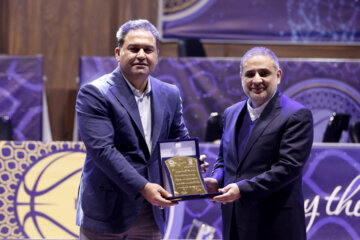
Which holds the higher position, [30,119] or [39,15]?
[39,15]

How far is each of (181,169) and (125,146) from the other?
27cm

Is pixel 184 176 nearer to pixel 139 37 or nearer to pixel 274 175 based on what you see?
pixel 274 175

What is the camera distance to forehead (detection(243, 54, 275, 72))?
2301 mm

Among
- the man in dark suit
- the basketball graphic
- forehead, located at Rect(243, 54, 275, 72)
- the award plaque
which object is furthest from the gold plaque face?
the basketball graphic

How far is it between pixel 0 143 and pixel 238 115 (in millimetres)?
2069

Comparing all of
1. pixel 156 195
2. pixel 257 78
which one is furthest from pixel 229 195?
pixel 257 78

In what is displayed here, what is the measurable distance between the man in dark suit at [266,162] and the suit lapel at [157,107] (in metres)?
0.35

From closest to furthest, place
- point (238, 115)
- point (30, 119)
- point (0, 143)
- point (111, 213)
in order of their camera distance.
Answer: point (111, 213) < point (238, 115) < point (0, 143) < point (30, 119)

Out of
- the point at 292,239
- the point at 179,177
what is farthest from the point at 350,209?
the point at 179,177

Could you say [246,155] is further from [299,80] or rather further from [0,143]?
[299,80]

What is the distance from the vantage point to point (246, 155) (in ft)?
7.43

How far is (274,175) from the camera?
218 centimetres

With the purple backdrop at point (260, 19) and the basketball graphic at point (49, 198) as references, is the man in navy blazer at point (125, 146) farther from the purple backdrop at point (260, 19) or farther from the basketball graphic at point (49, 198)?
the purple backdrop at point (260, 19)

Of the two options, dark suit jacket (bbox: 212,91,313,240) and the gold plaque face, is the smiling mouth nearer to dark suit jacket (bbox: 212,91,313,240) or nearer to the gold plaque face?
dark suit jacket (bbox: 212,91,313,240)
